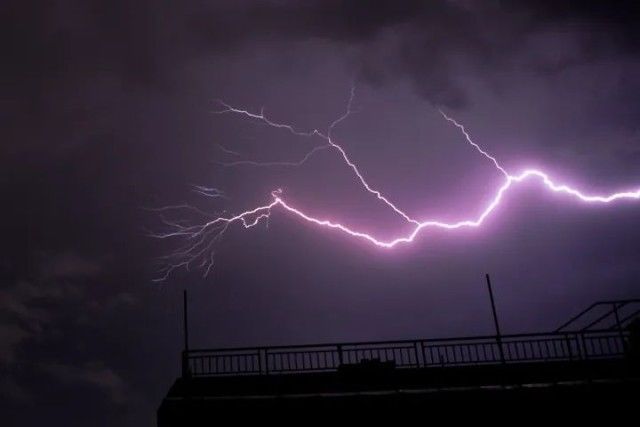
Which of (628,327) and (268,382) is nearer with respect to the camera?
(268,382)

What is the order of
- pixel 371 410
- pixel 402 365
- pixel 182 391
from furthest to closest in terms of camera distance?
pixel 402 365, pixel 182 391, pixel 371 410

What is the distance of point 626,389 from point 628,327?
4799 millimetres

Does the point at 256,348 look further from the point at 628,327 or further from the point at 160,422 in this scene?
the point at 628,327

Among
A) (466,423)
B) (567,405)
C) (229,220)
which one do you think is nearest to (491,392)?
(466,423)

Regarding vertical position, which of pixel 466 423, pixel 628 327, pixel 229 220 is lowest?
pixel 466 423

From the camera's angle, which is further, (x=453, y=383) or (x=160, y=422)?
(x=453, y=383)

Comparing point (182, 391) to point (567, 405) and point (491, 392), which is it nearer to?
point (491, 392)

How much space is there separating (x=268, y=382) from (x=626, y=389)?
26.5ft

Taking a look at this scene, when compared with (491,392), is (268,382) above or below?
above

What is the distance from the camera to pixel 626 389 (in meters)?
12.8

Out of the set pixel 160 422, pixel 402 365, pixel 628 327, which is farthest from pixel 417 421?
pixel 628 327

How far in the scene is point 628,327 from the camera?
17.1 meters

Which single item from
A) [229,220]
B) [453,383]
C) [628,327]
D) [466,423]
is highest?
[229,220]

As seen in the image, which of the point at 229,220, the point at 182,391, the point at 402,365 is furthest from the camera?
the point at 229,220
